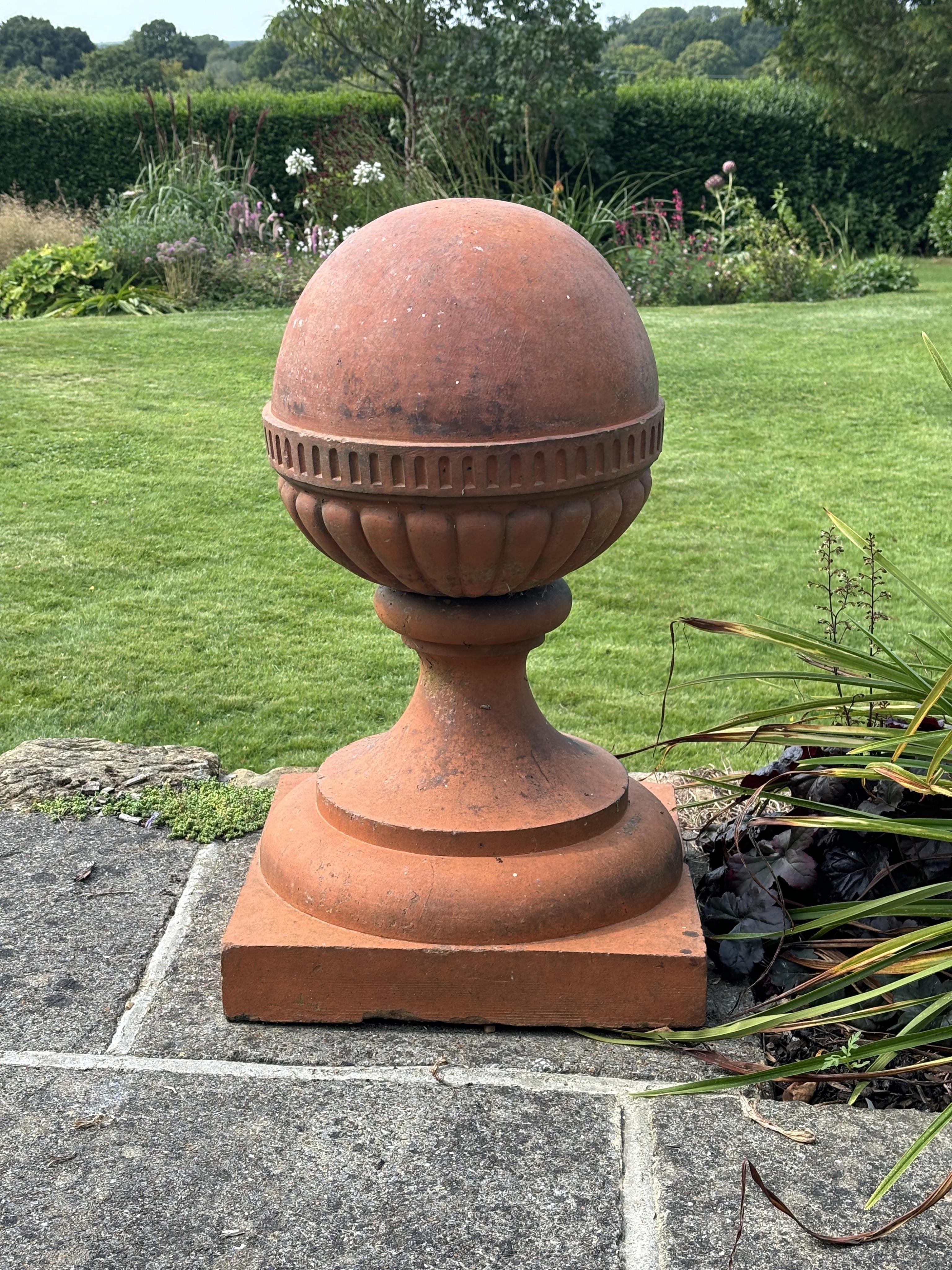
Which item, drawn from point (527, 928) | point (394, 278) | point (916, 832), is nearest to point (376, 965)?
point (527, 928)

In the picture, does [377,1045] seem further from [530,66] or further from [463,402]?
[530,66]

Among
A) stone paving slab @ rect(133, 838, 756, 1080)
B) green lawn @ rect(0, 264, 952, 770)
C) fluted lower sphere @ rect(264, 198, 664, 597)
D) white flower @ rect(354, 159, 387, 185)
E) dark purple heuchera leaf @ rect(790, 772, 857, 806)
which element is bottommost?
green lawn @ rect(0, 264, 952, 770)

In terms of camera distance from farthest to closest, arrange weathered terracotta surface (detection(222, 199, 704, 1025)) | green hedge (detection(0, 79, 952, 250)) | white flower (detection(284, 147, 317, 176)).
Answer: green hedge (detection(0, 79, 952, 250))
white flower (detection(284, 147, 317, 176))
weathered terracotta surface (detection(222, 199, 704, 1025))

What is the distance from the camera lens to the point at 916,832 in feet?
7.04

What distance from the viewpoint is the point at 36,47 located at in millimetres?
40188

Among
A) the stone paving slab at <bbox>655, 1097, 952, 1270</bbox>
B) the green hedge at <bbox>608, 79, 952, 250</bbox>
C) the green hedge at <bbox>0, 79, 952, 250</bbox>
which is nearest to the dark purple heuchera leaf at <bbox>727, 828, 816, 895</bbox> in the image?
the stone paving slab at <bbox>655, 1097, 952, 1270</bbox>

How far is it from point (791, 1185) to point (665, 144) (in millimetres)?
18533

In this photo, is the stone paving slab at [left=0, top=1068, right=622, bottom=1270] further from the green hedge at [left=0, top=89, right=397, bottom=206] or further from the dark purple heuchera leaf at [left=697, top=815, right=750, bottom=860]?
the green hedge at [left=0, top=89, right=397, bottom=206]

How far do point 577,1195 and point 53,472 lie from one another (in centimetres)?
582

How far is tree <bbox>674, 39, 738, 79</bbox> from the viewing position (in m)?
41.9

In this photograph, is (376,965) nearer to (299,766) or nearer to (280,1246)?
(280,1246)

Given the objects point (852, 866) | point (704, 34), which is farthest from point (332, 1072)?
point (704, 34)

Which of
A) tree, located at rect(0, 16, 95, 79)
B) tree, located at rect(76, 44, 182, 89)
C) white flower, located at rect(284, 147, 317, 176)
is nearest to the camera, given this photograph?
white flower, located at rect(284, 147, 317, 176)

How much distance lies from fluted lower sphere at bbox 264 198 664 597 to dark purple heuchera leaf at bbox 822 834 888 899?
2.77 ft
